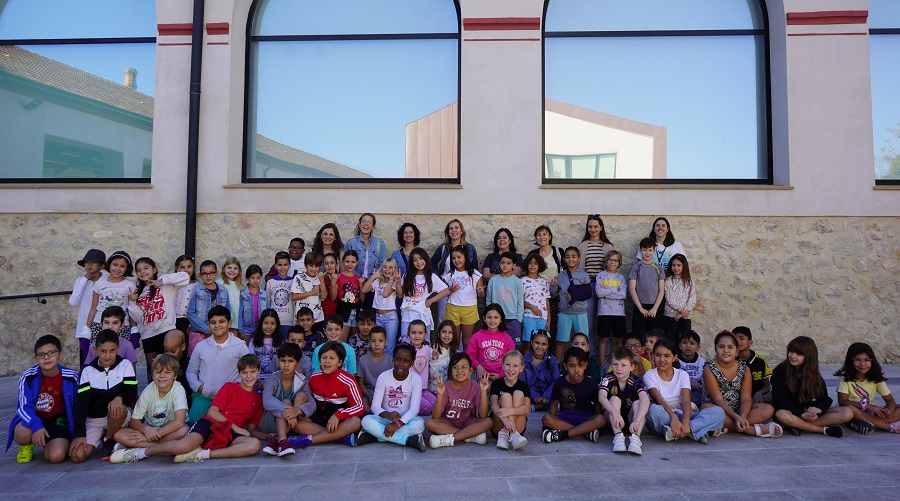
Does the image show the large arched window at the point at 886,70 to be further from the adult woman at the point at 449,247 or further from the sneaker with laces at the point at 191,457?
the sneaker with laces at the point at 191,457

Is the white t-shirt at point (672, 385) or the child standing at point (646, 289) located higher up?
the child standing at point (646, 289)

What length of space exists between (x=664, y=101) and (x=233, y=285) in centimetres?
605

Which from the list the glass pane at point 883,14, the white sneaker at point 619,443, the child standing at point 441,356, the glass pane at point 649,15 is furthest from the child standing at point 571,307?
the glass pane at point 883,14

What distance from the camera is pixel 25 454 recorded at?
181 inches

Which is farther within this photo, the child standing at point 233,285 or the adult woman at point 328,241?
the adult woman at point 328,241

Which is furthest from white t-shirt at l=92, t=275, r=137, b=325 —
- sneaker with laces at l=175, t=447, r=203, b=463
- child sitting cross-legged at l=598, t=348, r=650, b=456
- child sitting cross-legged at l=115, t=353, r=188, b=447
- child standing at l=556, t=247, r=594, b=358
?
child sitting cross-legged at l=598, t=348, r=650, b=456

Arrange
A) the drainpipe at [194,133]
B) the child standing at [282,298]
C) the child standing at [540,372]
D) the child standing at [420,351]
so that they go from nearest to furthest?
the child standing at [420,351] → the child standing at [540,372] → the child standing at [282,298] → the drainpipe at [194,133]

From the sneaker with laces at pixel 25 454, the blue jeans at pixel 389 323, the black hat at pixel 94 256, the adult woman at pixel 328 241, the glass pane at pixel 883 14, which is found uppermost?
the glass pane at pixel 883 14

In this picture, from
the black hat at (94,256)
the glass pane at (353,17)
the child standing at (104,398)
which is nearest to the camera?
the child standing at (104,398)

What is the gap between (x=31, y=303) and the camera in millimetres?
8117

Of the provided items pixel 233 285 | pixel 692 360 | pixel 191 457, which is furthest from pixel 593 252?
pixel 191 457

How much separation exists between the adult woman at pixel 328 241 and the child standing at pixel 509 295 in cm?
185

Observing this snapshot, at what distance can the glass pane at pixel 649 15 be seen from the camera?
28.2ft

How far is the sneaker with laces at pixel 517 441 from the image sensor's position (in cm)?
475
